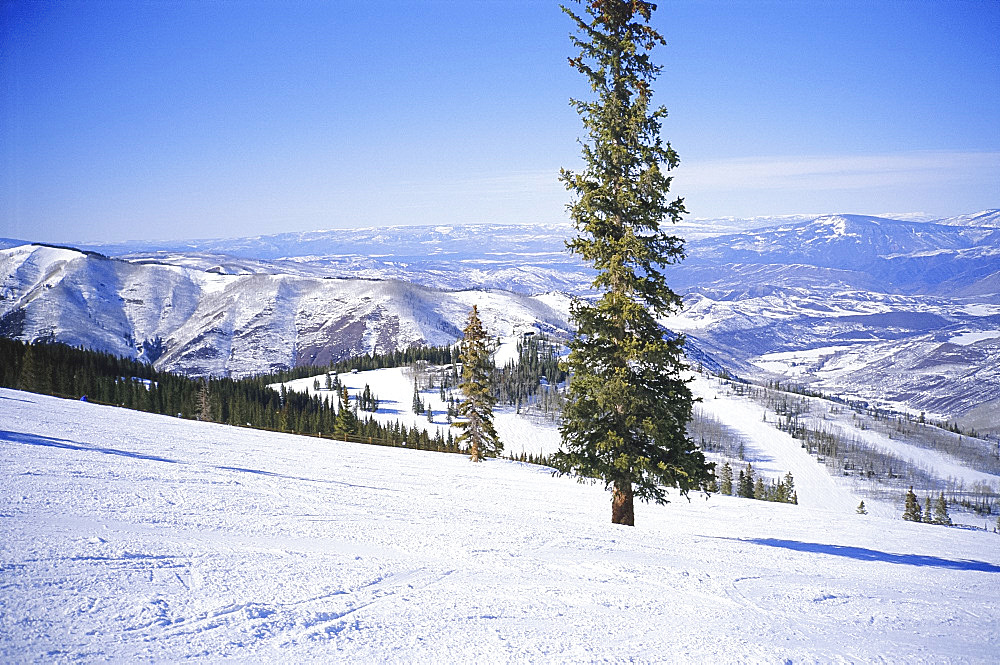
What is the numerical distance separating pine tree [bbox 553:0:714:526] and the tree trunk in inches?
Answer: 4.2

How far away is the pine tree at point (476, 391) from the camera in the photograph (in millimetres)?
51469

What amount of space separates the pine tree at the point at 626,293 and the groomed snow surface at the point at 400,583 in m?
2.37

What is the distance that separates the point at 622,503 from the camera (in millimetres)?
18000

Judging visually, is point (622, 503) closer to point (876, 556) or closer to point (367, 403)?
point (876, 556)

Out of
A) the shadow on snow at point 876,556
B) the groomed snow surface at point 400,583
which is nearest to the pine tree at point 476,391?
the groomed snow surface at point 400,583

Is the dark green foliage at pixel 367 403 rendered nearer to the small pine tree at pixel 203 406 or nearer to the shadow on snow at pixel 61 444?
the small pine tree at pixel 203 406

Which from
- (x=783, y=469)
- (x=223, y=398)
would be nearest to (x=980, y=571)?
(x=223, y=398)

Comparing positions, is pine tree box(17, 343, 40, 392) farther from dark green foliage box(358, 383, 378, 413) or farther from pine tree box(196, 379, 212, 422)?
dark green foliage box(358, 383, 378, 413)

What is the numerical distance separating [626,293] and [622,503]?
695 centimetres

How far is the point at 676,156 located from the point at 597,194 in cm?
258

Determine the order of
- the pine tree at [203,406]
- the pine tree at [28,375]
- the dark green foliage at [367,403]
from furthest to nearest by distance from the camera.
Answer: the dark green foliage at [367,403]
the pine tree at [203,406]
the pine tree at [28,375]

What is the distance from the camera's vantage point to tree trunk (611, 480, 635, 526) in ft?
58.3

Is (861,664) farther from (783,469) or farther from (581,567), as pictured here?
(783,469)

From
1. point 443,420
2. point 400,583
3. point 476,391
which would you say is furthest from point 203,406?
point 400,583
